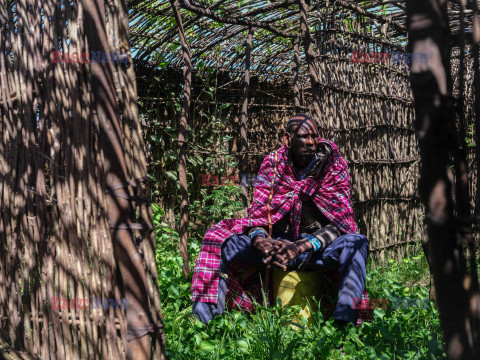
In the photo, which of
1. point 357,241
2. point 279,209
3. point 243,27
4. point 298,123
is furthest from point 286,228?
point 243,27

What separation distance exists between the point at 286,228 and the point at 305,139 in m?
0.75

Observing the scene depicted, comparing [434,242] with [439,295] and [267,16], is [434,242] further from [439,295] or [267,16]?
[267,16]

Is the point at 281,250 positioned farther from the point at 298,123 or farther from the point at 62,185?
the point at 62,185

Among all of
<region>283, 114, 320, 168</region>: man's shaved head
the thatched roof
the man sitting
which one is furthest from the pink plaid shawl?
the thatched roof

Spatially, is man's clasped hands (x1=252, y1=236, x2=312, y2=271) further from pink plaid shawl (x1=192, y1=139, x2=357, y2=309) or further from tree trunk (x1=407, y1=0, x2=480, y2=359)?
tree trunk (x1=407, y1=0, x2=480, y2=359)

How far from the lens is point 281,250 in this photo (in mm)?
3260

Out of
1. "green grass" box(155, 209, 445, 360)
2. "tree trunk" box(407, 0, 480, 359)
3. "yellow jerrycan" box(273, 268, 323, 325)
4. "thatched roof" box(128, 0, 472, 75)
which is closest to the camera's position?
"tree trunk" box(407, 0, 480, 359)

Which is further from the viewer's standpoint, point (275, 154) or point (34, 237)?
point (275, 154)

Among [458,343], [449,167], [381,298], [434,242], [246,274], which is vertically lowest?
[381,298]

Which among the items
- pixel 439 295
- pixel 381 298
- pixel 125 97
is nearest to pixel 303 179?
pixel 381 298

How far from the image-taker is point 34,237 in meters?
2.63

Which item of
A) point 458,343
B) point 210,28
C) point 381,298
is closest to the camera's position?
point 458,343

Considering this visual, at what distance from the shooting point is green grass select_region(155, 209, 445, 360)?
2484mm

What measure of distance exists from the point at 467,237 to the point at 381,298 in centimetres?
305
